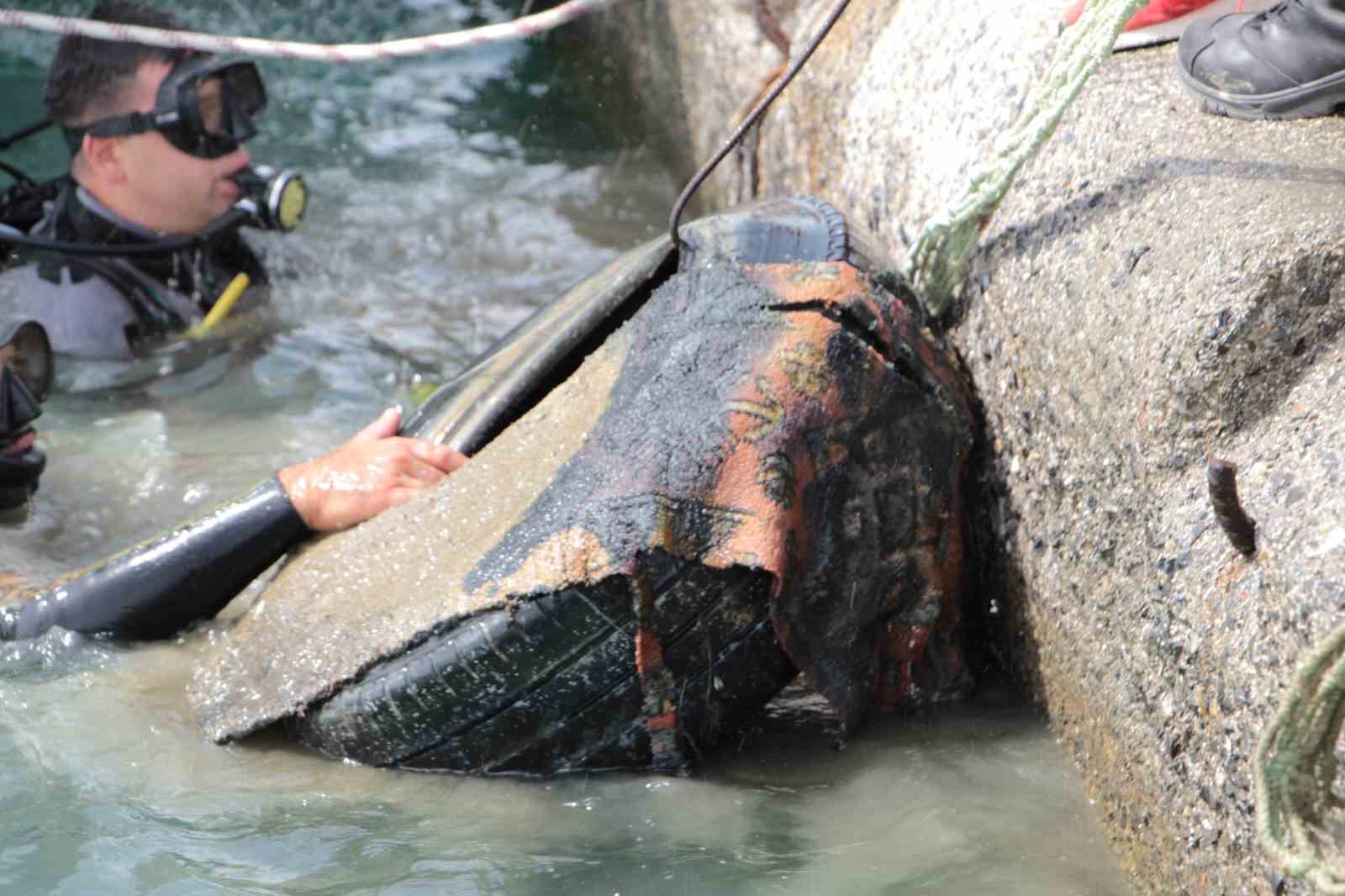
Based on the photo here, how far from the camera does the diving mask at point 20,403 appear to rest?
134 inches

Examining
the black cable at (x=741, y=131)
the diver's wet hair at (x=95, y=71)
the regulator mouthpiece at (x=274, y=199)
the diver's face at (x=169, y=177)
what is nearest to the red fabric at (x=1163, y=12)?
the black cable at (x=741, y=131)

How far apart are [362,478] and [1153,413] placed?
1360 millimetres

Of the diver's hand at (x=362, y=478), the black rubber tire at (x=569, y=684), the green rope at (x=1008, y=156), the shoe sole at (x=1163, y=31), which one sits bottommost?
the black rubber tire at (x=569, y=684)

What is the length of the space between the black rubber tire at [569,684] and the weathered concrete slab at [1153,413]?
474 millimetres

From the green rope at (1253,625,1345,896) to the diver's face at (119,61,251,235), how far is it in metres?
3.89

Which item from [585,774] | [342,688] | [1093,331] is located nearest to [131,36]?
[342,688]

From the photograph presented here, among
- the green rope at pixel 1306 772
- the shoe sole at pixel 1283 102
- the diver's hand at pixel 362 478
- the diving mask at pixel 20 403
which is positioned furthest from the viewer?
the diving mask at pixel 20 403

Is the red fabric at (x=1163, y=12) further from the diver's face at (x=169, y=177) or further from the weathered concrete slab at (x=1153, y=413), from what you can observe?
Result: the diver's face at (x=169, y=177)

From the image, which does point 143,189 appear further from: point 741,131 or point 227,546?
point 741,131

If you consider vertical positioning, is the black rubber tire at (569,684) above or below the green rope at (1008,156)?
below

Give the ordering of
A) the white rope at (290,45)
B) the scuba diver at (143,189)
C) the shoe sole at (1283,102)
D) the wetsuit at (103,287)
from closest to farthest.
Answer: the shoe sole at (1283,102) → the white rope at (290,45) → the wetsuit at (103,287) → the scuba diver at (143,189)

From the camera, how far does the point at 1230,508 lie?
1668mm

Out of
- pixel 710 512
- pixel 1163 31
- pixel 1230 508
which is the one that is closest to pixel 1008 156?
pixel 1163 31

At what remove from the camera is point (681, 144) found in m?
5.60
